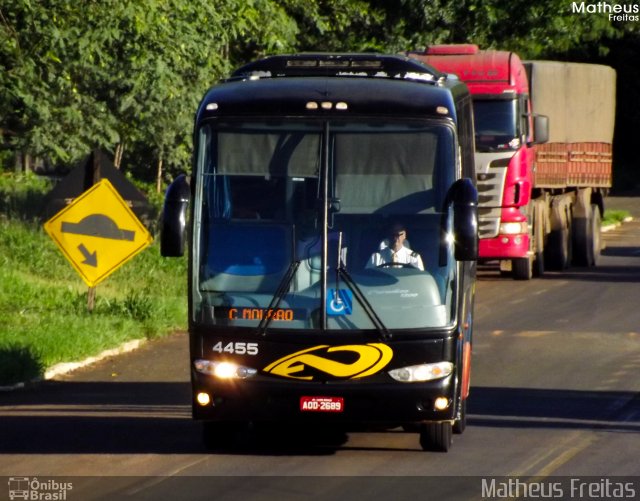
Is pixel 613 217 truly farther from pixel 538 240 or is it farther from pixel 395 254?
pixel 395 254

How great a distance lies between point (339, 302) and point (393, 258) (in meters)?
0.50

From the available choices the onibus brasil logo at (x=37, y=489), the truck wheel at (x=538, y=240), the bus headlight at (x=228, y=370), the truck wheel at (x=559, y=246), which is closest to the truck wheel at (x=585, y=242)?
the truck wheel at (x=559, y=246)

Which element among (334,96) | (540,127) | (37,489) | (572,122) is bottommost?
(37,489)

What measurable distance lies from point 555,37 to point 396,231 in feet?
75.7

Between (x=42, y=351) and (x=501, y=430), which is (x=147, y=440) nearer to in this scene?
(x=501, y=430)

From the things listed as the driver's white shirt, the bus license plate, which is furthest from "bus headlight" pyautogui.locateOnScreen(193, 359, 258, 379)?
the driver's white shirt

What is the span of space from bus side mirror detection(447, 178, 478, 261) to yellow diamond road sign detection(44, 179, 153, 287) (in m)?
7.20

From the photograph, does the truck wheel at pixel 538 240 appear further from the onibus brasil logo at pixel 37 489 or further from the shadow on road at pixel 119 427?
the onibus brasil logo at pixel 37 489

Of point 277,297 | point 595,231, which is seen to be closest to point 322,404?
point 277,297

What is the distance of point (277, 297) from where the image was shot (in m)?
9.57

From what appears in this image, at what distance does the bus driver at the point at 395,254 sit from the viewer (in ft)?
31.7

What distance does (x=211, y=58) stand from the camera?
22219 mm

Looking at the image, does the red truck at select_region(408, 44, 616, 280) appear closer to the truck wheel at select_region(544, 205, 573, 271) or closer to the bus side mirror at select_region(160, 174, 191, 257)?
the truck wheel at select_region(544, 205, 573, 271)

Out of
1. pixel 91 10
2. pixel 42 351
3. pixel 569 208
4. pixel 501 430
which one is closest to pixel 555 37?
pixel 569 208
